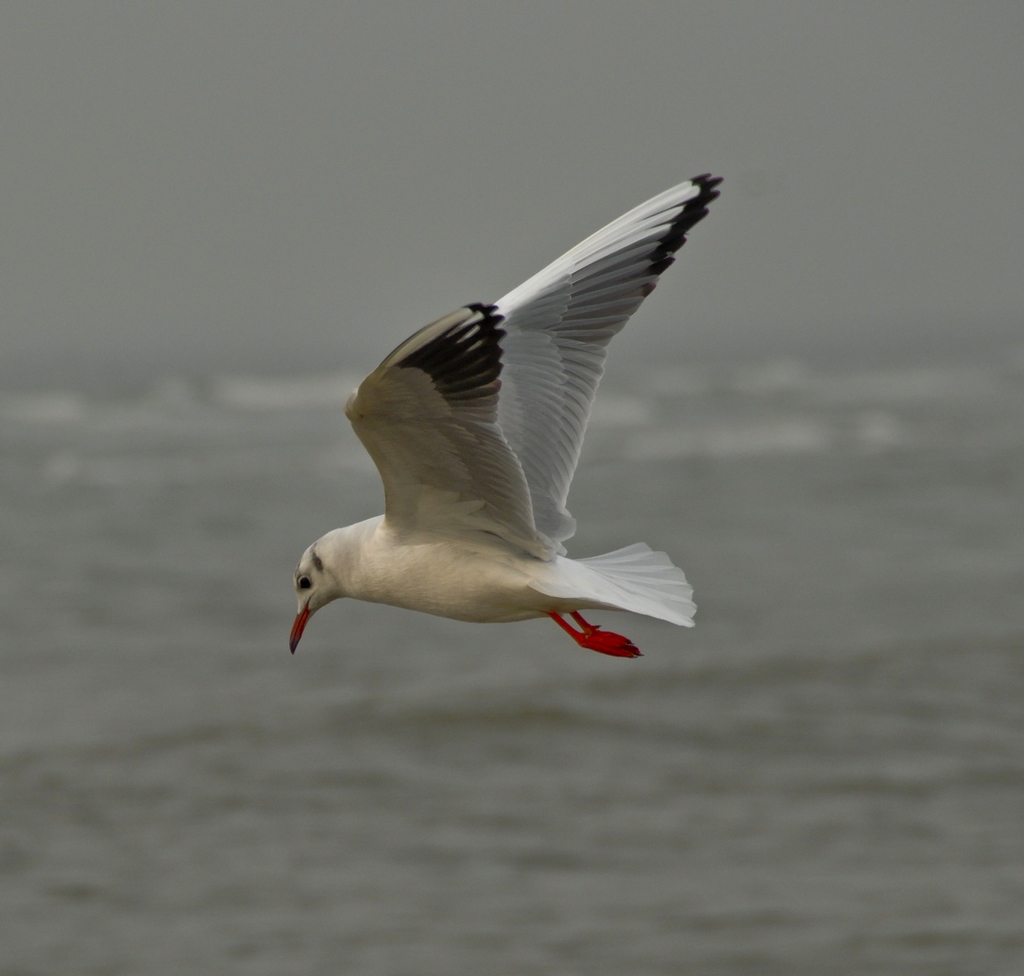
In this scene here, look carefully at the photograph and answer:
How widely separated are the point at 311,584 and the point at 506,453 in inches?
40.1

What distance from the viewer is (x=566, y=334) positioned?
17.8 feet

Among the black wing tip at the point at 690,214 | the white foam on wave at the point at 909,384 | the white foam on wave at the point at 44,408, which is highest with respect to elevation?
the white foam on wave at the point at 909,384

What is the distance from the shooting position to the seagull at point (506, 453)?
4371 mm

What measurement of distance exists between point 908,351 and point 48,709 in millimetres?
52456

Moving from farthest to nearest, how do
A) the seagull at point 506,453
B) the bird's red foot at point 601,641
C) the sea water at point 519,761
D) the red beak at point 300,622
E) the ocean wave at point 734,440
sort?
1. the ocean wave at point 734,440
2. the sea water at point 519,761
3. the red beak at point 300,622
4. the bird's red foot at point 601,641
5. the seagull at point 506,453

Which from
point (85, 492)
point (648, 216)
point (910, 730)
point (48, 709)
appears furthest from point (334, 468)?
point (648, 216)

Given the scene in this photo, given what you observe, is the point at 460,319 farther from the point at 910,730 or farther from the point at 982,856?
the point at 910,730

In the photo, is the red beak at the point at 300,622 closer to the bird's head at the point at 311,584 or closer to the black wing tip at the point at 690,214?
the bird's head at the point at 311,584

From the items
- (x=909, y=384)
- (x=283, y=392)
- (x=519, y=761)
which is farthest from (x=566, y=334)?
(x=909, y=384)

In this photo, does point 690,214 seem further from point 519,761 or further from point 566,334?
point 519,761

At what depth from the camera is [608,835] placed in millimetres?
10094

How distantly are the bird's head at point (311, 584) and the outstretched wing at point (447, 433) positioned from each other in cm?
42

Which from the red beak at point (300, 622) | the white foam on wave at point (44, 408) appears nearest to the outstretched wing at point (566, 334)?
the red beak at point (300, 622)

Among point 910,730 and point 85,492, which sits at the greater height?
point 85,492
